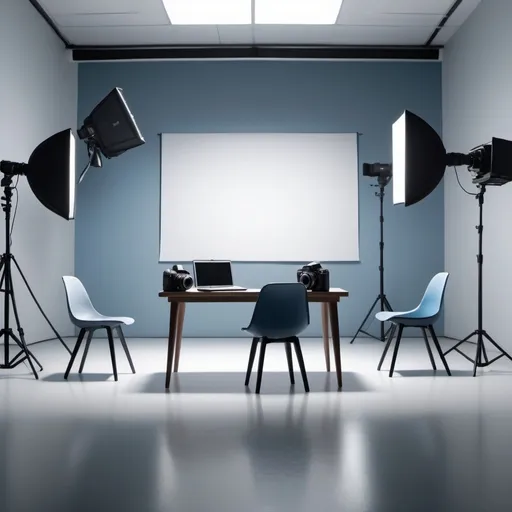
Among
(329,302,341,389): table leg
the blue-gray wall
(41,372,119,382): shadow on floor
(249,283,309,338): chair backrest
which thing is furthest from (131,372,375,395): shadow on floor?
the blue-gray wall

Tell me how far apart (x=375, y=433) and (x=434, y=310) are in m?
1.83

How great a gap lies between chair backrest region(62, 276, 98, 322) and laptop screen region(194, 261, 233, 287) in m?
0.87

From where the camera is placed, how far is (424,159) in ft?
13.8

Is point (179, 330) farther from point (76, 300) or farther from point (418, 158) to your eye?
point (418, 158)

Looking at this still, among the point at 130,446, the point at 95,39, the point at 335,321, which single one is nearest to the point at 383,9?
the point at 95,39

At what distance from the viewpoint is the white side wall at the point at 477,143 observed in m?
5.53

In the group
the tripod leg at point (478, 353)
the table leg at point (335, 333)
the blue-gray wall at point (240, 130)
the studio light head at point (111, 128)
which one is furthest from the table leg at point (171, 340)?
the blue-gray wall at point (240, 130)

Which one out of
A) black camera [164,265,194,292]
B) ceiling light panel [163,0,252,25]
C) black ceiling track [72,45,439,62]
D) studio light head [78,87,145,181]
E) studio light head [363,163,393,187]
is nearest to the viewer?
black camera [164,265,194,292]

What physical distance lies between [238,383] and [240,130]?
3.92 m

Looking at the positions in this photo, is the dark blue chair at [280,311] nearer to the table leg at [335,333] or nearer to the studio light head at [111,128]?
the table leg at [335,333]

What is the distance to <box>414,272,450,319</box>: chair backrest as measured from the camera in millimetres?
4410

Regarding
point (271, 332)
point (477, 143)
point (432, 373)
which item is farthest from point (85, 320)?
point (477, 143)

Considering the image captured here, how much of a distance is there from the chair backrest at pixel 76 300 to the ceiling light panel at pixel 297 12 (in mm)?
3288

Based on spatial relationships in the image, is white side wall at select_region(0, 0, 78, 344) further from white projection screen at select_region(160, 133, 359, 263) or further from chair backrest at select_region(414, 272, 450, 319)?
chair backrest at select_region(414, 272, 450, 319)
